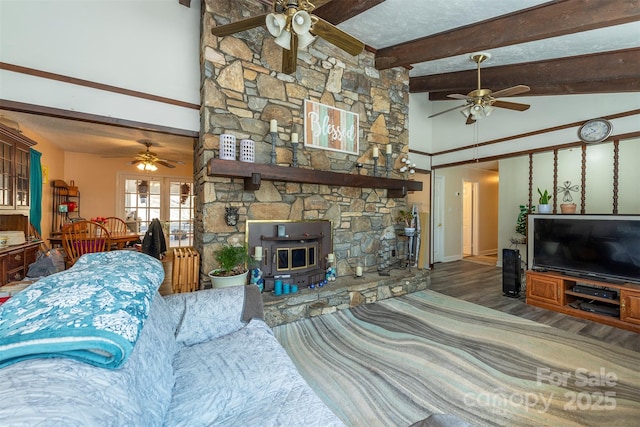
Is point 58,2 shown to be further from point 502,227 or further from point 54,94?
point 502,227

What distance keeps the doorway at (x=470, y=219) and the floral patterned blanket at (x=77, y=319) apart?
813cm

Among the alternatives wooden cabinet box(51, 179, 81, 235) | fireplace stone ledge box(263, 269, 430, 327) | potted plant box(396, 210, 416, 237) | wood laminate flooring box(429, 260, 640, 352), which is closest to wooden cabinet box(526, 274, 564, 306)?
wood laminate flooring box(429, 260, 640, 352)

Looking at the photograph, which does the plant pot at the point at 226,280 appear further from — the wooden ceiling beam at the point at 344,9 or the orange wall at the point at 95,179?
the orange wall at the point at 95,179

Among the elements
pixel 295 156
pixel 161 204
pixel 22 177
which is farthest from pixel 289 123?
pixel 161 204

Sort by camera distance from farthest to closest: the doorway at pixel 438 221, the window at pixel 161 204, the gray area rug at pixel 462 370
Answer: the window at pixel 161 204, the doorway at pixel 438 221, the gray area rug at pixel 462 370

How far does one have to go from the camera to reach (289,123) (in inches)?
136

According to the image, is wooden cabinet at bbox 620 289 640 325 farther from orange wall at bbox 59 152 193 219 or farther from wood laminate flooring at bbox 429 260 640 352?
orange wall at bbox 59 152 193 219

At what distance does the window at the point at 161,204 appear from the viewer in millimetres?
6613

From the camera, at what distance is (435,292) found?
4211 mm

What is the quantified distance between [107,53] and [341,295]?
3642mm

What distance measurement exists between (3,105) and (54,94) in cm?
37

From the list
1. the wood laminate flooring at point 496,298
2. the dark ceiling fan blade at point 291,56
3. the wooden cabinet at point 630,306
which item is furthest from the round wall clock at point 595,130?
the dark ceiling fan blade at point 291,56

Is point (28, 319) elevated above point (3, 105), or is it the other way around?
point (3, 105)

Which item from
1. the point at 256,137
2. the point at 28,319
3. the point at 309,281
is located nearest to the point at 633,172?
the point at 309,281
